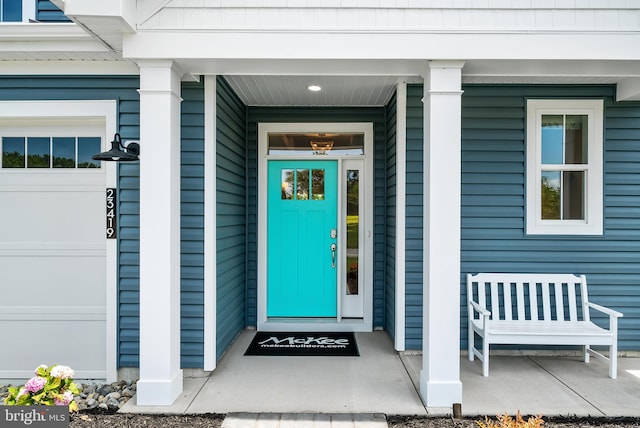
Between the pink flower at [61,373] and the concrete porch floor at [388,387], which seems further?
the concrete porch floor at [388,387]

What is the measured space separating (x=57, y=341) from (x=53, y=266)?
62cm

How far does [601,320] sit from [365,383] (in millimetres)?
2308

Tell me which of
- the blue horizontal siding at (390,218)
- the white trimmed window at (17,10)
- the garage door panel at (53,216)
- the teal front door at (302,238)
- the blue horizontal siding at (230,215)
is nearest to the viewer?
the white trimmed window at (17,10)

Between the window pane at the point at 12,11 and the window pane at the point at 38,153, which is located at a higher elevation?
the window pane at the point at 12,11

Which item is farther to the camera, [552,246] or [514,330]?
[552,246]

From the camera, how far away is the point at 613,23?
8.96 feet

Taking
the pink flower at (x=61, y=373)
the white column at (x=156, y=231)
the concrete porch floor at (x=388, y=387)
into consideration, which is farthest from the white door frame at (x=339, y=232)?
the pink flower at (x=61, y=373)

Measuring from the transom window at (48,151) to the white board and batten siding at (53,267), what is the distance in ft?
0.17

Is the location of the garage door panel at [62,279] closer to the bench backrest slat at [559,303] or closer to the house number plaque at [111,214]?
the house number plaque at [111,214]

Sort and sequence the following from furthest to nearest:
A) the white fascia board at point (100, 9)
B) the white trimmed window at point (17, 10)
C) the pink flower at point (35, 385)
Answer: the white trimmed window at point (17, 10) → the white fascia board at point (100, 9) → the pink flower at point (35, 385)

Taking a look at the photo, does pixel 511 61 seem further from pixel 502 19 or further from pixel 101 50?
pixel 101 50

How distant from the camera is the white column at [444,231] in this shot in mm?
2740

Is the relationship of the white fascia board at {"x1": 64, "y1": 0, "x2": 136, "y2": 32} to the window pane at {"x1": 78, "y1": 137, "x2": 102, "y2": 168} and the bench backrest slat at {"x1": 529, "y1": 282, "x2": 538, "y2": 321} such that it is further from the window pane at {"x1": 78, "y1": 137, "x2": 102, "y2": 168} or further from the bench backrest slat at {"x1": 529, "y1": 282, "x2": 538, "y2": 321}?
the bench backrest slat at {"x1": 529, "y1": 282, "x2": 538, "y2": 321}

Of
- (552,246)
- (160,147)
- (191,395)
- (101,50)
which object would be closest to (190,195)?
(160,147)
